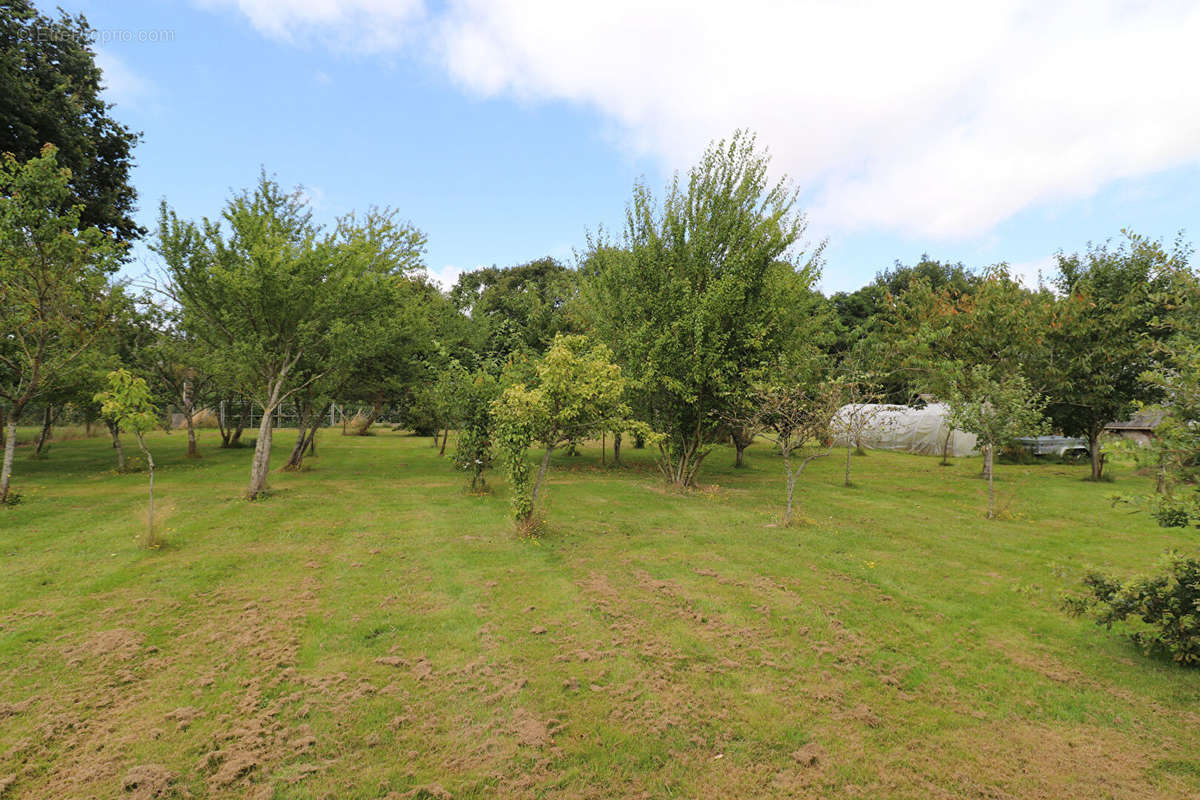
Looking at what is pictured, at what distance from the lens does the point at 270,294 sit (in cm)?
1479

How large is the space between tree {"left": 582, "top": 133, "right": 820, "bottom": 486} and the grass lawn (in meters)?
5.86

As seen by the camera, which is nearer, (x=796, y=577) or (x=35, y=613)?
(x=35, y=613)

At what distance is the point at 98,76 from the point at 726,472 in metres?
31.3

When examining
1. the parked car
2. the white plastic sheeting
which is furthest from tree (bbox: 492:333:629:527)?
the parked car

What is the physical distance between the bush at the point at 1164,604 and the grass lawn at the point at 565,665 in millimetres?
367

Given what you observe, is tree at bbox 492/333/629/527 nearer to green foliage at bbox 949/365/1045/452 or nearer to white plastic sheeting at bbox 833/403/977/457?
green foliage at bbox 949/365/1045/452

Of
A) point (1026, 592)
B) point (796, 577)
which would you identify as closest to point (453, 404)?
point (796, 577)

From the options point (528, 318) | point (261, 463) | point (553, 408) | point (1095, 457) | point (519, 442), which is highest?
point (528, 318)

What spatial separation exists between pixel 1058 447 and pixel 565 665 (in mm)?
39235

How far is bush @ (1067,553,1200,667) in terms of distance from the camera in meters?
6.30

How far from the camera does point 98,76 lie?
21.2 meters

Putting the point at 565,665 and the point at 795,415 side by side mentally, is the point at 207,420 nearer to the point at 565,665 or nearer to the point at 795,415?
the point at 795,415

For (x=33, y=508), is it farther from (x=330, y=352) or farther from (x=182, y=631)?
(x=182, y=631)

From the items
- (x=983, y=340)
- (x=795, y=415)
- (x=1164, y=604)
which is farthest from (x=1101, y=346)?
(x=1164, y=604)
